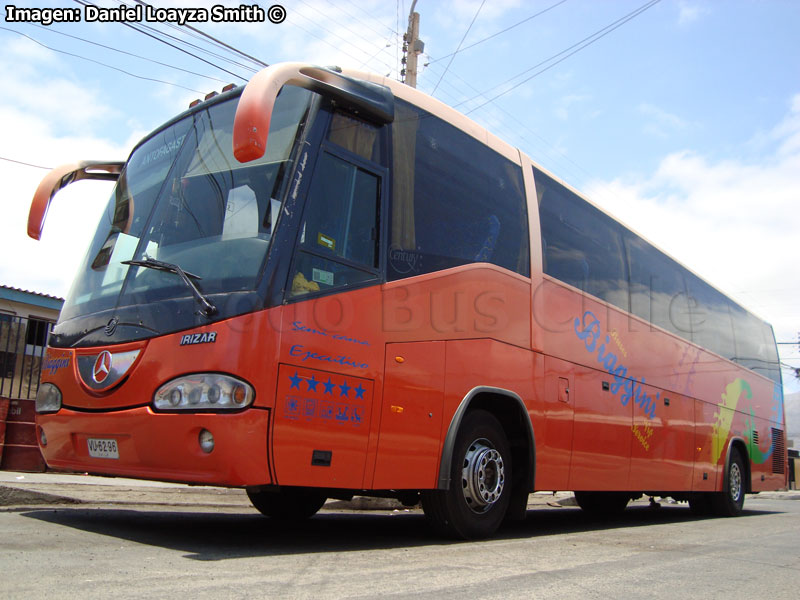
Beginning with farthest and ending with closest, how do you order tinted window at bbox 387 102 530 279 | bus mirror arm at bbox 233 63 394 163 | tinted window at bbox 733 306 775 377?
tinted window at bbox 733 306 775 377
tinted window at bbox 387 102 530 279
bus mirror arm at bbox 233 63 394 163

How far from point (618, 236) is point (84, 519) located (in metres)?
6.73

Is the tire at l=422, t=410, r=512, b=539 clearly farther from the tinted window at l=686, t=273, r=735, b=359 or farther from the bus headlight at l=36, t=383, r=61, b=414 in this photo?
the tinted window at l=686, t=273, r=735, b=359

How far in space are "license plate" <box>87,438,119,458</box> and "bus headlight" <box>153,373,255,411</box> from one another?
533mm

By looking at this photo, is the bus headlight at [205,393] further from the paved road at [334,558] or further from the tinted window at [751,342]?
the tinted window at [751,342]

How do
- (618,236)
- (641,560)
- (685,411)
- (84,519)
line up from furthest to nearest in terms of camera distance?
(685,411)
(618,236)
(84,519)
(641,560)

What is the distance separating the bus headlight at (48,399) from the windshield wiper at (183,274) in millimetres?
1125

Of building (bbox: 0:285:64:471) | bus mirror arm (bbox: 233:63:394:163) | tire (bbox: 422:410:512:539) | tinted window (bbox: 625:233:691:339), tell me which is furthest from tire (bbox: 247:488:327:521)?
tinted window (bbox: 625:233:691:339)

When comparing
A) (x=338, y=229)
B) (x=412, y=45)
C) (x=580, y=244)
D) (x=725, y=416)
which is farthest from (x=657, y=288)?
(x=412, y=45)

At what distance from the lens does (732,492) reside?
11336mm

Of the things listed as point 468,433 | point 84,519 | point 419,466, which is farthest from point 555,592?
point 84,519

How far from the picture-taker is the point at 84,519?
18.9ft

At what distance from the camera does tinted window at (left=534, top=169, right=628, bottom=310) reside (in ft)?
24.1

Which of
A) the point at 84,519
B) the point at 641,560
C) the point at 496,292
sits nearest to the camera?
the point at 641,560

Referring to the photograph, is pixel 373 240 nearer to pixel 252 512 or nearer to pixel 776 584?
pixel 776 584
